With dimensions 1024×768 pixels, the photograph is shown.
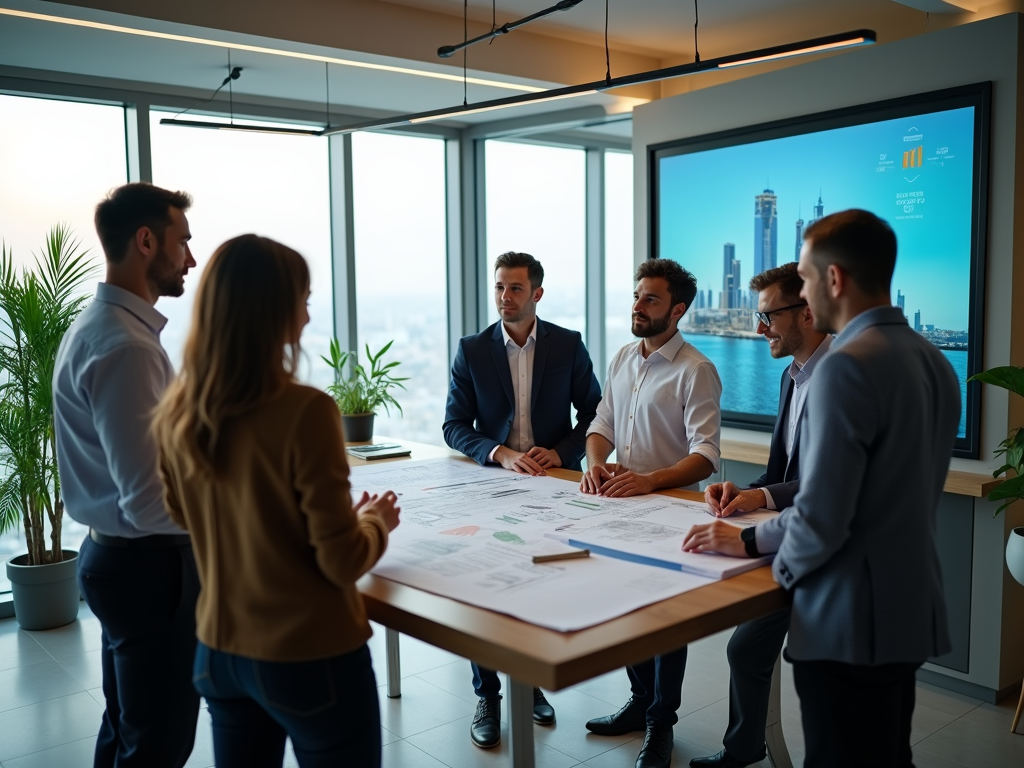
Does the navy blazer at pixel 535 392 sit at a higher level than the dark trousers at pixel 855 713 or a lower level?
higher

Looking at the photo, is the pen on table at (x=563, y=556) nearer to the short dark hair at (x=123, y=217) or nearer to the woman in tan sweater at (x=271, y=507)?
the woman in tan sweater at (x=271, y=507)

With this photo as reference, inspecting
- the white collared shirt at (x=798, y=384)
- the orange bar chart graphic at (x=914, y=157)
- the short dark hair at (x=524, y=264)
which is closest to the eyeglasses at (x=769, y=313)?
the white collared shirt at (x=798, y=384)

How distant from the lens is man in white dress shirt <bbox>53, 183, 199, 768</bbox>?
2111mm

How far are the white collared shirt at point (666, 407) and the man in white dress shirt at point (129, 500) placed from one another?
5.68 feet

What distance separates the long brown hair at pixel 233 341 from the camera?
1.64m

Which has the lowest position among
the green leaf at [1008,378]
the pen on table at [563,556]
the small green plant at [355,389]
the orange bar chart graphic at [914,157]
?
the pen on table at [563,556]

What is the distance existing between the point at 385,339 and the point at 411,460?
3.01 meters

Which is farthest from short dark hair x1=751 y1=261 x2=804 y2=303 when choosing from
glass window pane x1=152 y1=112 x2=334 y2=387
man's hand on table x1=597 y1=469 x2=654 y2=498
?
glass window pane x1=152 y1=112 x2=334 y2=387

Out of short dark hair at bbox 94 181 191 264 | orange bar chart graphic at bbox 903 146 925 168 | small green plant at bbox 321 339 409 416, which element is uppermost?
orange bar chart graphic at bbox 903 146 925 168

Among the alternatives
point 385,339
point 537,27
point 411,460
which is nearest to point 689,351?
point 411,460

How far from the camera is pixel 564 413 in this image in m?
3.79

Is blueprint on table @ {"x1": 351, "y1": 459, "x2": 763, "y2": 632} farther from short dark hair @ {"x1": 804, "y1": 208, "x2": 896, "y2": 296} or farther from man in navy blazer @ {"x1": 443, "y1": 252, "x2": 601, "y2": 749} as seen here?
short dark hair @ {"x1": 804, "y1": 208, "x2": 896, "y2": 296}

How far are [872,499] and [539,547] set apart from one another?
0.82 metres

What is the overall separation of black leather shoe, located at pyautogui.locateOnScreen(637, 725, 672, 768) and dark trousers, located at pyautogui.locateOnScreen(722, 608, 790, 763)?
31 centimetres
